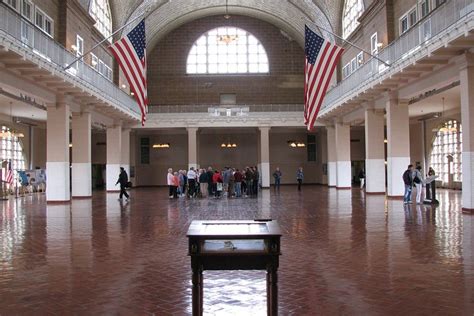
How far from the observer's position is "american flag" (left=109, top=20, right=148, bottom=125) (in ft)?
53.6

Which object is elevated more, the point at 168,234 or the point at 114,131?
the point at 114,131

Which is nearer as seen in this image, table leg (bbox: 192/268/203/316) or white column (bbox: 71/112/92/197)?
table leg (bbox: 192/268/203/316)

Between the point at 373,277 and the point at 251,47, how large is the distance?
39.1 metres

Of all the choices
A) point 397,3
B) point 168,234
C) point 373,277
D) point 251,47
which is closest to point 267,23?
point 251,47

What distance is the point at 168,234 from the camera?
35.6 feet

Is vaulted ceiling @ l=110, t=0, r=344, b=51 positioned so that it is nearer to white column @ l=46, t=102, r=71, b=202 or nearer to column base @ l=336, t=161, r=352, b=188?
column base @ l=336, t=161, r=352, b=188

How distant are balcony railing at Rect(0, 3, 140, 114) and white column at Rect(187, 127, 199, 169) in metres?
9.33

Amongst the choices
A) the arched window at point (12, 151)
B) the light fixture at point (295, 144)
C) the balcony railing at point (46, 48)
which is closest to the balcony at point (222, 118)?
the light fixture at point (295, 144)

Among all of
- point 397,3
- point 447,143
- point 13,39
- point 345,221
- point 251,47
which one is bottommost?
point 345,221

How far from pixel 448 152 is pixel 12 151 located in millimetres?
29118

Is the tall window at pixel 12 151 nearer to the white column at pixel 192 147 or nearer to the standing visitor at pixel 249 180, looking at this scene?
the white column at pixel 192 147

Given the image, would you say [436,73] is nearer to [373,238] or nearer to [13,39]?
[373,238]

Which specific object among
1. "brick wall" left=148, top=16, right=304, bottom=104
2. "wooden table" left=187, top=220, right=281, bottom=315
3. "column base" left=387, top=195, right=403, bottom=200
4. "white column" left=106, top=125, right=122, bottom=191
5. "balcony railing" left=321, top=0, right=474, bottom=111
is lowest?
"column base" left=387, top=195, right=403, bottom=200

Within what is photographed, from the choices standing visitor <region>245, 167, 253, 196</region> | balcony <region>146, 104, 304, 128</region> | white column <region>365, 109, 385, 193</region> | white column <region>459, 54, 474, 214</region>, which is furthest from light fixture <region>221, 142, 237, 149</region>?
white column <region>459, 54, 474, 214</region>
